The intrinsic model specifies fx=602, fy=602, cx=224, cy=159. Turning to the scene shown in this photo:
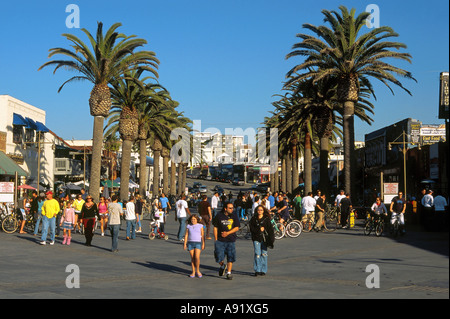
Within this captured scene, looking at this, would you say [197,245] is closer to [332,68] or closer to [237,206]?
[237,206]

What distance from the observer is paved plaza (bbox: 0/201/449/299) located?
10914 millimetres

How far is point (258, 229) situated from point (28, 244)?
11075mm

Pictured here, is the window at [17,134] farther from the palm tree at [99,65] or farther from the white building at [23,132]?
the palm tree at [99,65]

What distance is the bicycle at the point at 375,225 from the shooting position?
25.0m

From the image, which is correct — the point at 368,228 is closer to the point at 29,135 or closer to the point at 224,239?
the point at 224,239

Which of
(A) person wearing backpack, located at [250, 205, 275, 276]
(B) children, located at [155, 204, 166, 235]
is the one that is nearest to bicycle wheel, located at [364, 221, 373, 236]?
(B) children, located at [155, 204, 166, 235]

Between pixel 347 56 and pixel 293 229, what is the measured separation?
13043mm

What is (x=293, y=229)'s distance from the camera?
24.6 meters

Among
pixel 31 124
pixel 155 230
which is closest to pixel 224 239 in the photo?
pixel 155 230

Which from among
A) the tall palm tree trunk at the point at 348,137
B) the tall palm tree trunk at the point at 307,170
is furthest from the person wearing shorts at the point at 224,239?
the tall palm tree trunk at the point at 307,170

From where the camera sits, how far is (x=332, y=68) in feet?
110

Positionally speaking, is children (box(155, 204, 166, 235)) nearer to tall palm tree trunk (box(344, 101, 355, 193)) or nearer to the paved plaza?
the paved plaza
